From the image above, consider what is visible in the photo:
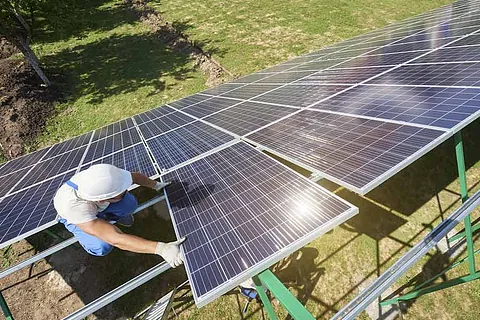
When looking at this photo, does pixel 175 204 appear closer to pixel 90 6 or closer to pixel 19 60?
pixel 19 60

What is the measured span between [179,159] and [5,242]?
3.55 metres

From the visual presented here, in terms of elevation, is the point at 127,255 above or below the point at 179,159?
below

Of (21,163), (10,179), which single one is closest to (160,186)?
(10,179)

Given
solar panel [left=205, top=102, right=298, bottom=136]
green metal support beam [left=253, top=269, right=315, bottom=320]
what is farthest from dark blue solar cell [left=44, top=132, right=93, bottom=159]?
green metal support beam [left=253, top=269, right=315, bottom=320]

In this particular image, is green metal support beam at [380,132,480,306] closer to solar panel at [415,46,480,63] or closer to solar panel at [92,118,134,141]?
solar panel at [415,46,480,63]

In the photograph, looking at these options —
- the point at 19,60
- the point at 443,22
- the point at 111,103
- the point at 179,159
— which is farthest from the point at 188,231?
the point at 19,60

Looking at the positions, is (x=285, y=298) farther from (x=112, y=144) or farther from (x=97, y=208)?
(x=112, y=144)

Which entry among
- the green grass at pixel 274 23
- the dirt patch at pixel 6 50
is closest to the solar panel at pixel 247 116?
the green grass at pixel 274 23

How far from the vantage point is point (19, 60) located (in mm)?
21734

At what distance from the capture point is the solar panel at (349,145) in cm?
434

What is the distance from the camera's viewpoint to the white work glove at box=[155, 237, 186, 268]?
4.18 meters

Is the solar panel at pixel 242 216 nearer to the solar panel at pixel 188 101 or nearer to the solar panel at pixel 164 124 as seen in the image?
the solar panel at pixel 164 124

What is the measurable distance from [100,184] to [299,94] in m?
6.26

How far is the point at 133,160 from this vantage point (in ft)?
24.4
